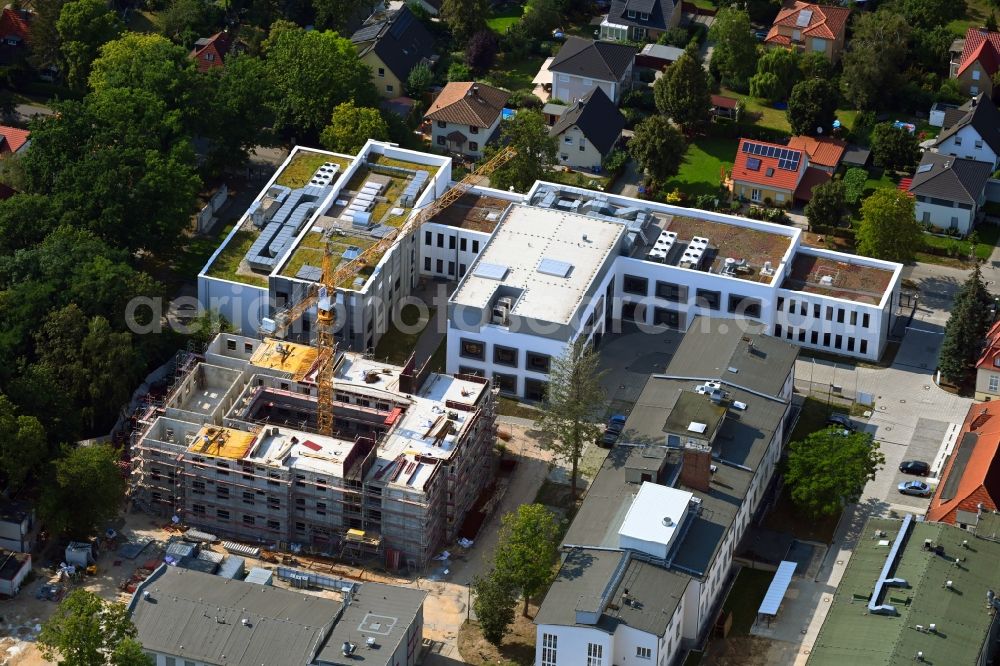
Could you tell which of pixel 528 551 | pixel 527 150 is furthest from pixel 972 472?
pixel 527 150

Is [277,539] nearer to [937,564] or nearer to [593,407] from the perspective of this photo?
[593,407]

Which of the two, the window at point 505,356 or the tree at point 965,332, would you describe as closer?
the window at point 505,356

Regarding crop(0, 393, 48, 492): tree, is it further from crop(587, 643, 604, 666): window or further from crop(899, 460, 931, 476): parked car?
crop(899, 460, 931, 476): parked car

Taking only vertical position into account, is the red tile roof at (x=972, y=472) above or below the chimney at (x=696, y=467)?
below

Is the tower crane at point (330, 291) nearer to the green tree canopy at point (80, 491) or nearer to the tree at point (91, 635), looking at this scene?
the green tree canopy at point (80, 491)

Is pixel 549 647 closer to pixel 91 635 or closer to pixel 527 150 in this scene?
pixel 91 635

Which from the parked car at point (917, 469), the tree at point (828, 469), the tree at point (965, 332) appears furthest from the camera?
the tree at point (965, 332)

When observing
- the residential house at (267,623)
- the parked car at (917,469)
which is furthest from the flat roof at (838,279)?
the residential house at (267,623)
